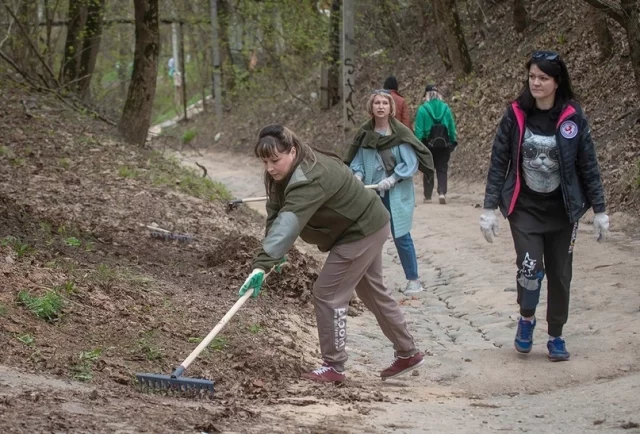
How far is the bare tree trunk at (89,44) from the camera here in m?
20.2

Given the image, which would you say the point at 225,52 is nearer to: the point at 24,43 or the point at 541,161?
the point at 24,43

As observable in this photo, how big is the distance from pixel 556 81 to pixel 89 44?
1654 cm

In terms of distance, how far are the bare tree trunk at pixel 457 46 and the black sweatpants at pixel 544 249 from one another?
16.0 metres

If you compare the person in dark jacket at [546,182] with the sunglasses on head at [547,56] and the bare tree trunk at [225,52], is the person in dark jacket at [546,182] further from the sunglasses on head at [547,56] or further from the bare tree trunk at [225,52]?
the bare tree trunk at [225,52]

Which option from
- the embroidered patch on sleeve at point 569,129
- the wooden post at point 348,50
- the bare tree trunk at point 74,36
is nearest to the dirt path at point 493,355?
the embroidered patch on sleeve at point 569,129

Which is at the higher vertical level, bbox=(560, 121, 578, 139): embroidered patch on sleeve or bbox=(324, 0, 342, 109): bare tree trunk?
bbox=(324, 0, 342, 109): bare tree trunk

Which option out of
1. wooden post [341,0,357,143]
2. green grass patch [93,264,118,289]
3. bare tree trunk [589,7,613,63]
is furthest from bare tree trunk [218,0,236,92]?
green grass patch [93,264,118,289]

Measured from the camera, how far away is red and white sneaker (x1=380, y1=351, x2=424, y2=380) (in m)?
6.70

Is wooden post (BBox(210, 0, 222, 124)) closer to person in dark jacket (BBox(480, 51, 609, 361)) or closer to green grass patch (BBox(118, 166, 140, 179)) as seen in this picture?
green grass patch (BBox(118, 166, 140, 179))

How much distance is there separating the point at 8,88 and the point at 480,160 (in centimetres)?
897

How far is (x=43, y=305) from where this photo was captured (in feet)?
21.4

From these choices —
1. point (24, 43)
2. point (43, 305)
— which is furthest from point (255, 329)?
point (24, 43)

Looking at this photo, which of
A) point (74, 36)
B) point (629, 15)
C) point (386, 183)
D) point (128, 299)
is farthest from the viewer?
point (74, 36)

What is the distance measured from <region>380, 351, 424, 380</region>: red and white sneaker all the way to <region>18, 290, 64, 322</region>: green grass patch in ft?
7.38
